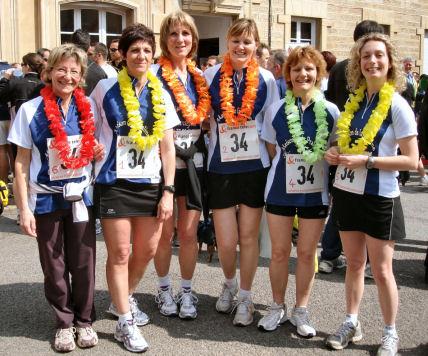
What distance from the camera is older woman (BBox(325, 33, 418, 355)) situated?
3326mm

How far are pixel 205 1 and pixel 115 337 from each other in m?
10.8

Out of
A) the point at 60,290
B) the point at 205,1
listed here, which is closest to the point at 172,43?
the point at 60,290

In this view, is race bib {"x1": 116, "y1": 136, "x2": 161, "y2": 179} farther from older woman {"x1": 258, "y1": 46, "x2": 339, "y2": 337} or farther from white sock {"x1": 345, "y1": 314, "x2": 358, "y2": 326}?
white sock {"x1": 345, "y1": 314, "x2": 358, "y2": 326}

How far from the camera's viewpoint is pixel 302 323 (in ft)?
12.5

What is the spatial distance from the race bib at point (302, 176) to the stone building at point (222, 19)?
859cm

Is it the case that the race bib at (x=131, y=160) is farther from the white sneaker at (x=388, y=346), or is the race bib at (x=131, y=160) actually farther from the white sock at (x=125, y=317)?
the white sneaker at (x=388, y=346)

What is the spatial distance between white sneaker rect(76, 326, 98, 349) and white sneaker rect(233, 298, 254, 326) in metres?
0.97

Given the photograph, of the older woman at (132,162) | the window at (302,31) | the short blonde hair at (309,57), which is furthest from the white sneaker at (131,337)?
the window at (302,31)

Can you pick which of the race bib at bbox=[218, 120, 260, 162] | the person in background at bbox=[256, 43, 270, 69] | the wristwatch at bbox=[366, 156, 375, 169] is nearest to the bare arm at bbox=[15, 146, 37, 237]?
the race bib at bbox=[218, 120, 260, 162]

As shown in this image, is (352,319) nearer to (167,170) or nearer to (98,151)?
(167,170)

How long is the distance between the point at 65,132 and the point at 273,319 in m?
1.86

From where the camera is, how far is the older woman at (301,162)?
145 inches

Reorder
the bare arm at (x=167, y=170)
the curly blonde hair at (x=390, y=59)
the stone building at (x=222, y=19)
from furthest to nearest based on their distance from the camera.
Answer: the stone building at (x=222, y=19)
the bare arm at (x=167, y=170)
the curly blonde hair at (x=390, y=59)

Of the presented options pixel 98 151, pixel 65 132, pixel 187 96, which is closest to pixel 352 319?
pixel 187 96
